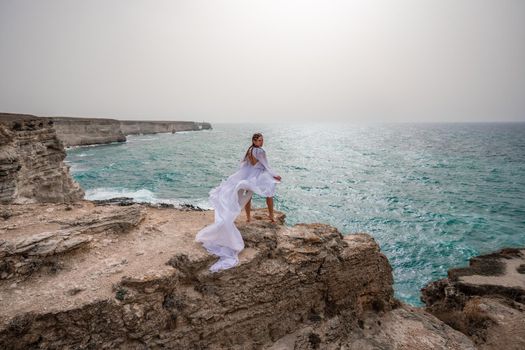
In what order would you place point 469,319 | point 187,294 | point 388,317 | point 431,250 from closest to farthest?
point 187,294
point 388,317
point 469,319
point 431,250

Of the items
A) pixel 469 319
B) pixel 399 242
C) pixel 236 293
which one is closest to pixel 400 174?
pixel 399 242

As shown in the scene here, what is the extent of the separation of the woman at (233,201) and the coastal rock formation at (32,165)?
1209 centimetres

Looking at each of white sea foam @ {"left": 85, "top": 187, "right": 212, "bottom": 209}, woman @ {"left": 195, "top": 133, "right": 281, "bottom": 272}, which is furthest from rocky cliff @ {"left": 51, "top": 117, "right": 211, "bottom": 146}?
woman @ {"left": 195, "top": 133, "right": 281, "bottom": 272}

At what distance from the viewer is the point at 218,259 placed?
6.02 metres

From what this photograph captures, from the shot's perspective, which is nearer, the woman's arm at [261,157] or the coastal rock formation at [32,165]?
the woman's arm at [261,157]

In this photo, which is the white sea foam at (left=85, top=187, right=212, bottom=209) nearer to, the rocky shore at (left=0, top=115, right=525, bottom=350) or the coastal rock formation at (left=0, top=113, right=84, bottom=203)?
the coastal rock formation at (left=0, top=113, right=84, bottom=203)

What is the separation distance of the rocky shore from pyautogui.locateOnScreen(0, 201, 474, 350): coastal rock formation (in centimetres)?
2

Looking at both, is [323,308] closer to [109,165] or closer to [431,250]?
[431,250]

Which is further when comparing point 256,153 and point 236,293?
point 256,153

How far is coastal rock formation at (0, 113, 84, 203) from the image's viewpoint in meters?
12.7

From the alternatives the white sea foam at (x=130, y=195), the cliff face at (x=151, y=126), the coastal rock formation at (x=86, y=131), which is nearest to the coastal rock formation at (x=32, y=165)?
the white sea foam at (x=130, y=195)

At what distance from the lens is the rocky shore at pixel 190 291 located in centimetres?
475

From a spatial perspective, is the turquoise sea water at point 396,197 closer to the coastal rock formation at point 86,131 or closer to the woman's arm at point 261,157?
the woman's arm at point 261,157

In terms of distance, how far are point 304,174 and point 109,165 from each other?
2924cm
